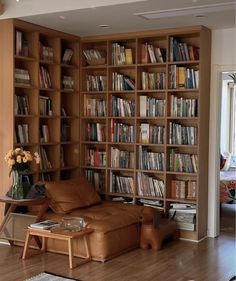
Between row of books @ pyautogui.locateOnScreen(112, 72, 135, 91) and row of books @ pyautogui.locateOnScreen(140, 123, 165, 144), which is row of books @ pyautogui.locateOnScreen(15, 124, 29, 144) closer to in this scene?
row of books @ pyautogui.locateOnScreen(112, 72, 135, 91)

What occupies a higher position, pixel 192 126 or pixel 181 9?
pixel 181 9

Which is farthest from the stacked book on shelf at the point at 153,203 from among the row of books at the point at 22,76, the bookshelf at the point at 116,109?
the row of books at the point at 22,76

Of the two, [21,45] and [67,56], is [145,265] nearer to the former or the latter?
[21,45]

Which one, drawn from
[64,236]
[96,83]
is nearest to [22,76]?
[96,83]

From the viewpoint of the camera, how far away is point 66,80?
21.4 ft

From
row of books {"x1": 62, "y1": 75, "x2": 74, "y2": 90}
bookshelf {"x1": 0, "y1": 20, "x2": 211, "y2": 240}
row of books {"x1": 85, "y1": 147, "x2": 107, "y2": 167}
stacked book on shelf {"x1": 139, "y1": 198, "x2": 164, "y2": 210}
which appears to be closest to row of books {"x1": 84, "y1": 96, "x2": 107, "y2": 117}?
bookshelf {"x1": 0, "y1": 20, "x2": 211, "y2": 240}

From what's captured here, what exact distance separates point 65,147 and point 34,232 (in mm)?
1888

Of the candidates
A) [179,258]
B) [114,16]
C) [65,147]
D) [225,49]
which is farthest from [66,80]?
[179,258]

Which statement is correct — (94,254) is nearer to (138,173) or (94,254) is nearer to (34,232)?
(34,232)

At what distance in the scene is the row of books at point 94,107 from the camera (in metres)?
6.59

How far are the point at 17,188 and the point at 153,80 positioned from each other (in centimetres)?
220

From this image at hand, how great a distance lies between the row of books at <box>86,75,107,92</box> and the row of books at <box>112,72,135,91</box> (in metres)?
0.15

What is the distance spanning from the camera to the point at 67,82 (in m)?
6.55

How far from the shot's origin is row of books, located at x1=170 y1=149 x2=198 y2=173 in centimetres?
598
